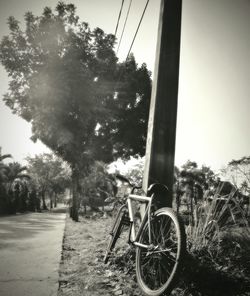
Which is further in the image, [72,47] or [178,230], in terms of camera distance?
[72,47]

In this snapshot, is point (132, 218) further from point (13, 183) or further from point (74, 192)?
point (13, 183)

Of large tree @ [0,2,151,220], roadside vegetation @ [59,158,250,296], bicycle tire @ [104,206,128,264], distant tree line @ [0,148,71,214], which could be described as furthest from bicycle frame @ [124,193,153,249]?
distant tree line @ [0,148,71,214]

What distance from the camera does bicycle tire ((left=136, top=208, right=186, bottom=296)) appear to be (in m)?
2.15

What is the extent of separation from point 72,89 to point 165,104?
1417 centimetres

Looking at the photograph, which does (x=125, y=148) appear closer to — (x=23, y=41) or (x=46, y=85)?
(x=46, y=85)

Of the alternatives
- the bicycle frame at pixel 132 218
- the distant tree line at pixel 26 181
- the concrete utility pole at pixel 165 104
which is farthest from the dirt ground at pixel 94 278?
the distant tree line at pixel 26 181

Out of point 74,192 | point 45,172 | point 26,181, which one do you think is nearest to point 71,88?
point 74,192

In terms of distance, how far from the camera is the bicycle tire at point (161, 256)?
7.04ft

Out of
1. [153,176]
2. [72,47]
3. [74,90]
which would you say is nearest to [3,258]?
[153,176]

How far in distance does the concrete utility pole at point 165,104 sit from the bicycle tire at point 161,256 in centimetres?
82

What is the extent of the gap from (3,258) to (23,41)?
18923mm

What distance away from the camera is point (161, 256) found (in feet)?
8.21

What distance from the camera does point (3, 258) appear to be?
387 centimetres

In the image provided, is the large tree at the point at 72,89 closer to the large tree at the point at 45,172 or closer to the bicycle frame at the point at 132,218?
the bicycle frame at the point at 132,218
